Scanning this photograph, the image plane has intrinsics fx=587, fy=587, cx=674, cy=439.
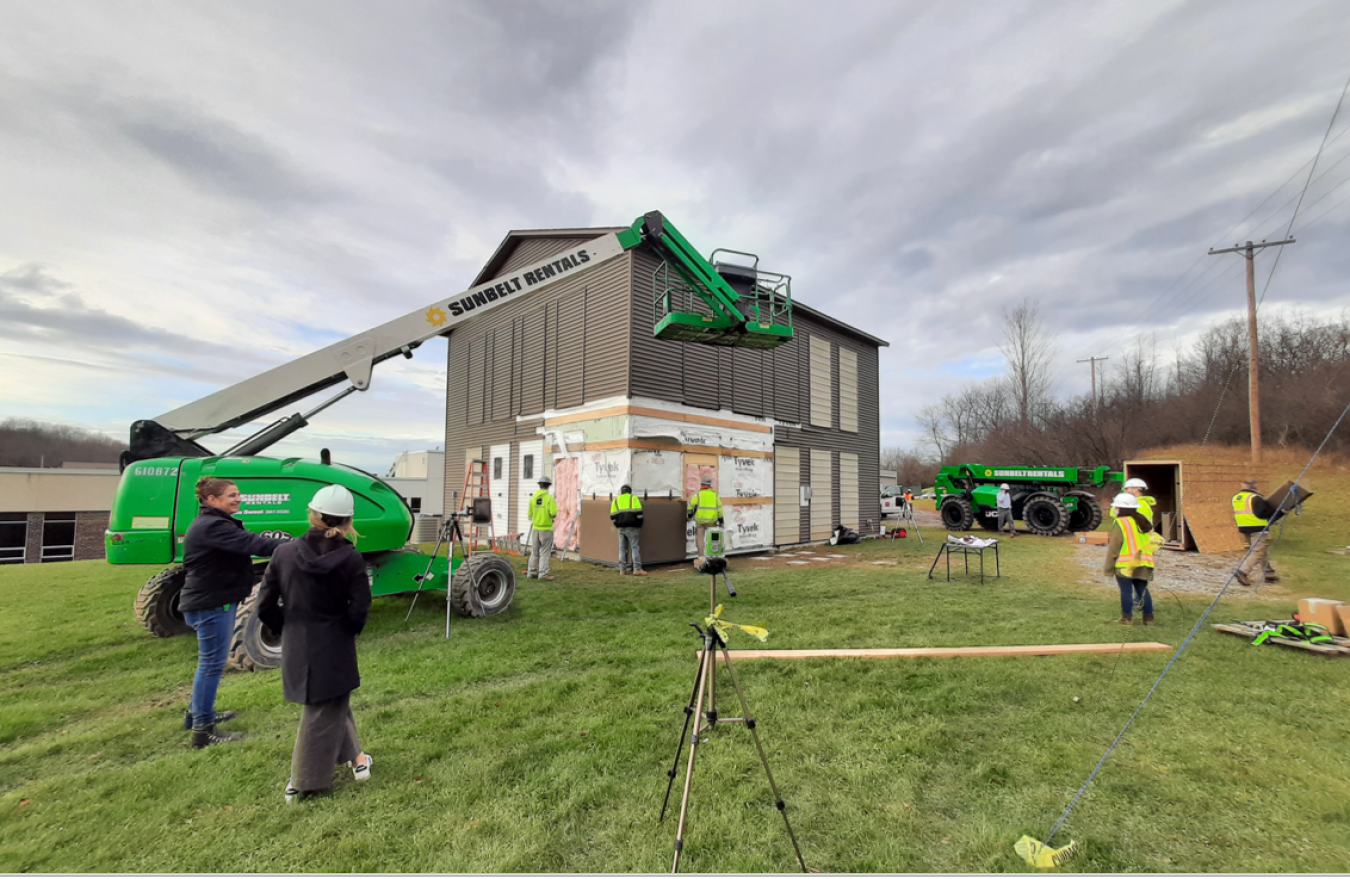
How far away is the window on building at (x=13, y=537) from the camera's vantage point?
29.1 m

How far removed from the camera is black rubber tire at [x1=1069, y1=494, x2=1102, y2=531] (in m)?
21.7

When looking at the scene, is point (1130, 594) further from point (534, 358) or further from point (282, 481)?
point (534, 358)

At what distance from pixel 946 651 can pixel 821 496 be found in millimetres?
14095

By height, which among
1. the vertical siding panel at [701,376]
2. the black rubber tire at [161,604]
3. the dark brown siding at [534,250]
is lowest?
the black rubber tire at [161,604]

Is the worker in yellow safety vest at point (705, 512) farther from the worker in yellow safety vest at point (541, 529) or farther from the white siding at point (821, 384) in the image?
the white siding at point (821, 384)

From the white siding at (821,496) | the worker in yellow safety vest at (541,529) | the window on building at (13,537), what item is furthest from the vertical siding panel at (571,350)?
the window on building at (13,537)

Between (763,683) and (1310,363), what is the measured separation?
31.7m

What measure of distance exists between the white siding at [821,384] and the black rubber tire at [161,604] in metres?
17.0

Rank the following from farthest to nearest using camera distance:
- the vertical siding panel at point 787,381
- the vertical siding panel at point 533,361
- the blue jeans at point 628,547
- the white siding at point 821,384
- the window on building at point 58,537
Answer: the window on building at point 58,537
the white siding at point 821,384
the vertical siding panel at point 787,381
the vertical siding panel at point 533,361
the blue jeans at point 628,547

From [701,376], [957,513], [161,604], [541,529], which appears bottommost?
[161,604]

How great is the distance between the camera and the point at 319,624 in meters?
3.61

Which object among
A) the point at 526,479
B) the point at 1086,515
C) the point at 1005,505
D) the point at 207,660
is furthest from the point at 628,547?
the point at 1086,515

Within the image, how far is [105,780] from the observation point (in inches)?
151

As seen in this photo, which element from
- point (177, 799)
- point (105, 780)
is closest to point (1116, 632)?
point (177, 799)
